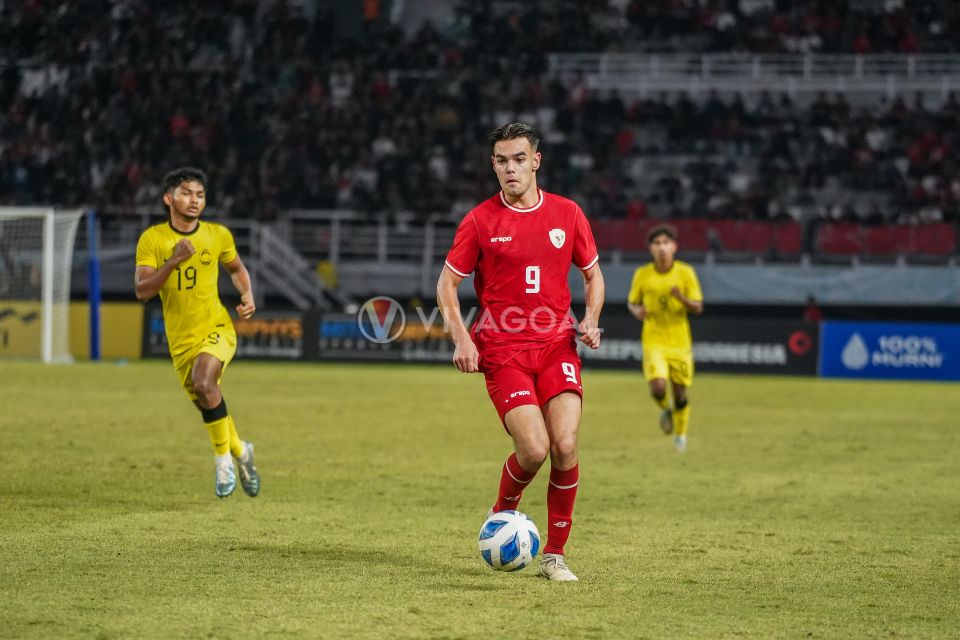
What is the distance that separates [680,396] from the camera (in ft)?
50.5

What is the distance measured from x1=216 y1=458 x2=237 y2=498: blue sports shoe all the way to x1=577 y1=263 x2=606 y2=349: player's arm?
11.8 ft

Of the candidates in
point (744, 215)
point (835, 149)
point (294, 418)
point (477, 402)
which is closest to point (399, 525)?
point (294, 418)

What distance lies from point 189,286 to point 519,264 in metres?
3.78

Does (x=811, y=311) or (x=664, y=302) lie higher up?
(x=664, y=302)

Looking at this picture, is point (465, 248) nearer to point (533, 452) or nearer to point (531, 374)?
point (531, 374)

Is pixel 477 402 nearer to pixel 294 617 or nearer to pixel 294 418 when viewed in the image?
pixel 294 418

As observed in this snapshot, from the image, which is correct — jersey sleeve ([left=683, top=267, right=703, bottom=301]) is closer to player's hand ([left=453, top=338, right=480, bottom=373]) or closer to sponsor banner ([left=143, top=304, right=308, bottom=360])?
player's hand ([left=453, top=338, right=480, bottom=373])

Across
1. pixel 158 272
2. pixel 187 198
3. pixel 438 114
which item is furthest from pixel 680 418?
pixel 438 114

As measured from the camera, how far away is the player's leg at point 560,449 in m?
7.34

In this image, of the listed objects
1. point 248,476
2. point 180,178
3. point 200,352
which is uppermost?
point 180,178

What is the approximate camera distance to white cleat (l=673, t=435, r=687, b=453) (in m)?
15.1

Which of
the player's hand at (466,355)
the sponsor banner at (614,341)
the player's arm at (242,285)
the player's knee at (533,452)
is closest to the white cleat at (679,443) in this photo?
the player's arm at (242,285)

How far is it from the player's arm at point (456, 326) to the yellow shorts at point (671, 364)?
26.7 ft

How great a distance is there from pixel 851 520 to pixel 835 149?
25.1m
